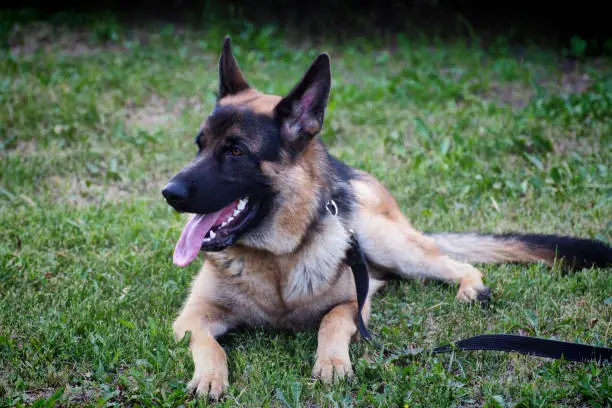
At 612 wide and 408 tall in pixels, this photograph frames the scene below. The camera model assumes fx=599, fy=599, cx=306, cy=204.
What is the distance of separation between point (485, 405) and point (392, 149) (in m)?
4.34

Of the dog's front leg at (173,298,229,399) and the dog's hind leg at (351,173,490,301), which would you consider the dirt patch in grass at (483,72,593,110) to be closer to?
the dog's hind leg at (351,173,490,301)

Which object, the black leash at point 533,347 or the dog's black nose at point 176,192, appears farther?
the dog's black nose at point 176,192

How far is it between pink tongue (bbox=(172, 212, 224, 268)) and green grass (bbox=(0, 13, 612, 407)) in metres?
0.48

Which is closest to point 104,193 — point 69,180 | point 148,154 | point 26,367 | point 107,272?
point 69,180

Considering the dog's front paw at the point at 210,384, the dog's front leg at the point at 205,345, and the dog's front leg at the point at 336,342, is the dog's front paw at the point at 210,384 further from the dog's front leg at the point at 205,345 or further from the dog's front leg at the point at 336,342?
the dog's front leg at the point at 336,342

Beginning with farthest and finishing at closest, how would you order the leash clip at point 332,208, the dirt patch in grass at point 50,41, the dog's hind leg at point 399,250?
the dirt patch in grass at point 50,41
the dog's hind leg at point 399,250
the leash clip at point 332,208

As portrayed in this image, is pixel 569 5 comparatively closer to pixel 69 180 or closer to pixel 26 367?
pixel 69 180

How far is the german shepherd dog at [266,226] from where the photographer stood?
3.25 meters

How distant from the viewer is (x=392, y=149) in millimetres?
A: 6820

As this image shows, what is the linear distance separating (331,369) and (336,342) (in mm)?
217

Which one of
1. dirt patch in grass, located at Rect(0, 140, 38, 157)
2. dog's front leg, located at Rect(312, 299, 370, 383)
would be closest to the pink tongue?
dog's front leg, located at Rect(312, 299, 370, 383)

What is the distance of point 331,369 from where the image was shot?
3053 mm

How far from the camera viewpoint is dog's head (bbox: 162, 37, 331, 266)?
10.7ft

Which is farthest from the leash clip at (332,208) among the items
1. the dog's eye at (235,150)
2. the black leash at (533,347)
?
the black leash at (533,347)
